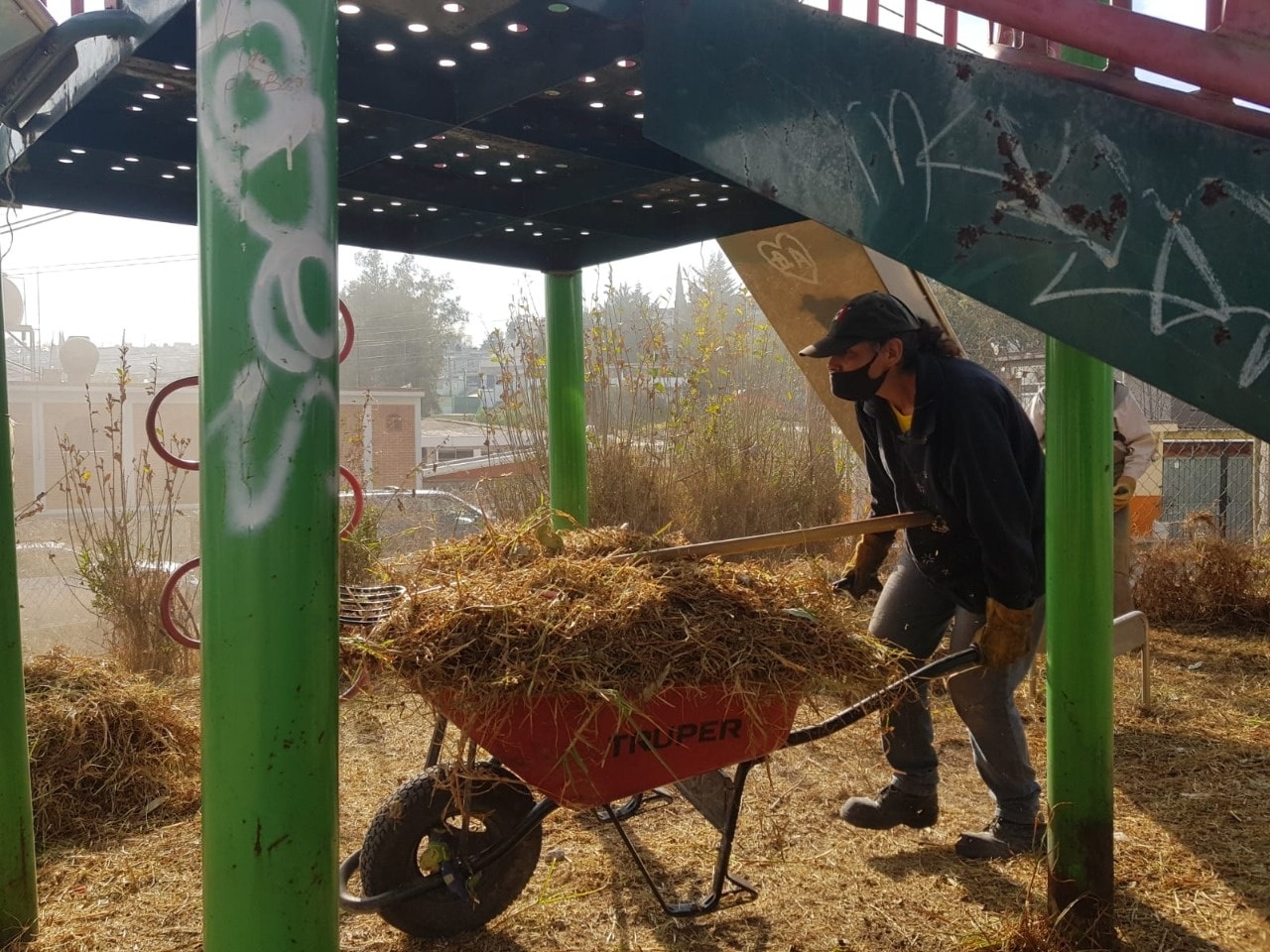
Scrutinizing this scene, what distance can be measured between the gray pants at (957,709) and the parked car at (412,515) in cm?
376

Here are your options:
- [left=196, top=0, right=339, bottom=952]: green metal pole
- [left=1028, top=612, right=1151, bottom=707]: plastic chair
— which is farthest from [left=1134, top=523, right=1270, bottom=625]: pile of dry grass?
[left=196, top=0, right=339, bottom=952]: green metal pole

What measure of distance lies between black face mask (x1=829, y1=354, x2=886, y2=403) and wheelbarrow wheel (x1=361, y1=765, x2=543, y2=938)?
1.65 meters

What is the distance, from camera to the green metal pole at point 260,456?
180cm

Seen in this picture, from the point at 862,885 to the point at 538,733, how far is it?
5.41 feet

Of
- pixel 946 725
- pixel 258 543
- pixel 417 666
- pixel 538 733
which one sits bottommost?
pixel 946 725

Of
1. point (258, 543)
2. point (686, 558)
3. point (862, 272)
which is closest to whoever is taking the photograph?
point (258, 543)

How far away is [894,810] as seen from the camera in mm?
3869

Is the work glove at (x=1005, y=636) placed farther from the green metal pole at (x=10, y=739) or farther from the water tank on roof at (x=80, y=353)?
the water tank on roof at (x=80, y=353)

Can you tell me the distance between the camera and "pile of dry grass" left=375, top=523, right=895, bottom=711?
92.4 inches

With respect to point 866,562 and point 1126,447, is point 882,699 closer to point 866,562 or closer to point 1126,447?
point 866,562

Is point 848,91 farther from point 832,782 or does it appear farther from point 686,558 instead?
point 832,782

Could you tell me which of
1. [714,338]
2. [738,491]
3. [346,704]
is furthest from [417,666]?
[714,338]

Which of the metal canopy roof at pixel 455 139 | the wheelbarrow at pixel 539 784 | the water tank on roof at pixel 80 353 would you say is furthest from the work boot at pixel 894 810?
the water tank on roof at pixel 80 353

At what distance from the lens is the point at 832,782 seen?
4688 millimetres
